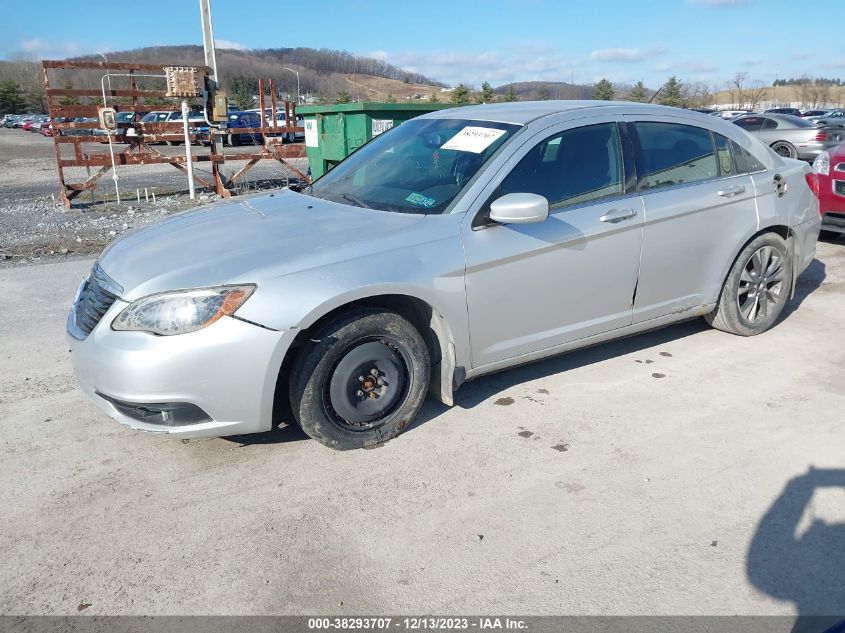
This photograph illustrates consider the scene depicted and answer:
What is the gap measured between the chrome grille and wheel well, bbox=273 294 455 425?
87cm

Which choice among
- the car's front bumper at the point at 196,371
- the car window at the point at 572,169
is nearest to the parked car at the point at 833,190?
the car window at the point at 572,169

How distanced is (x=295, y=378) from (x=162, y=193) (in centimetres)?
1218

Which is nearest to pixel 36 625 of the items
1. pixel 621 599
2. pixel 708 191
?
pixel 621 599

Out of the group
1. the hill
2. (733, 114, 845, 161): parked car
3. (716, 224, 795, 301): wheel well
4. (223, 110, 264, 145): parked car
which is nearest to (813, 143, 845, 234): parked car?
(716, 224, 795, 301): wheel well

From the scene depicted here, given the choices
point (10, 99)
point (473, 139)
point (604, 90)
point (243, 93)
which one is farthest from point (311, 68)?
point (473, 139)

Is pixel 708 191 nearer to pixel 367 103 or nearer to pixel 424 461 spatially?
pixel 424 461

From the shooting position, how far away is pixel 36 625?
7.64 ft

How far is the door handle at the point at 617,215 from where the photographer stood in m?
3.91

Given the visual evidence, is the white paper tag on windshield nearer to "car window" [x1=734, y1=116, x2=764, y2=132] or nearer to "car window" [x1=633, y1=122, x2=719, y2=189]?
"car window" [x1=633, y1=122, x2=719, y2=189]

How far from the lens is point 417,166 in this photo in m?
4.05

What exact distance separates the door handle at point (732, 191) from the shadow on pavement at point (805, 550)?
2052mm

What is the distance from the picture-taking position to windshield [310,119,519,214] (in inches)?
146

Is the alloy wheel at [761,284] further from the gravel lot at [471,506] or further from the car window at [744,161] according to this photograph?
the gravel lot at [471,506]

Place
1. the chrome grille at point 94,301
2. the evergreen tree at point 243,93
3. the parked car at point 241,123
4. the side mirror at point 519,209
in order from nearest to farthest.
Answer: the chrome grille at point 94,301, the side mirror at point 519,209, the parked car at point 241,123, the evergreen tree at point 243,93
